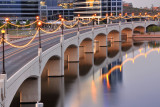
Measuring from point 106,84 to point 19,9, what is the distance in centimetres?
12289

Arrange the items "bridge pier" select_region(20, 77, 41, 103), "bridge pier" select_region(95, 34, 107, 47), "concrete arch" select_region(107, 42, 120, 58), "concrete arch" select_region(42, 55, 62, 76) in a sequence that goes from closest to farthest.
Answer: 1. "bridge pier" select_region(20, 77, 41, 103)
2. "concrete arch" select_region(42, 55, 62, 76)
3. "concrete arch" select_region(107, 42, 120, 58)
4. "bridge pier" select_region(95, 34, 107, 47)

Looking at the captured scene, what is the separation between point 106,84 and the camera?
48.6 metres

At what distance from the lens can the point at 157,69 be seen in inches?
2373

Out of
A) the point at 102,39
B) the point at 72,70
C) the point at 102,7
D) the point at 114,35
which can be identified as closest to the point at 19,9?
the point at 102,7

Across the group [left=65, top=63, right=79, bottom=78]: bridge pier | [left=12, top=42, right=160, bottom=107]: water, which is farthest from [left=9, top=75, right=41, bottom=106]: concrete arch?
[left=65, top=63, right=79, bottom=78]: bridge pier

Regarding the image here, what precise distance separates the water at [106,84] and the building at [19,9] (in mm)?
96791

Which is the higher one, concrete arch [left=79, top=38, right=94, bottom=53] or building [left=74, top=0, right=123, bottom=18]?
building [left=74, top=0, right=123, bottom=18]

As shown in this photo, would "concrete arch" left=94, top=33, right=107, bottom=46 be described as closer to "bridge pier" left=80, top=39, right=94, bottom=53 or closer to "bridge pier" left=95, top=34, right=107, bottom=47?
"bridge pier" left=95, top=34, right=107, bottom=47

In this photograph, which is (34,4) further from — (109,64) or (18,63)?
(18,63)

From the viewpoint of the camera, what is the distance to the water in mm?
39281

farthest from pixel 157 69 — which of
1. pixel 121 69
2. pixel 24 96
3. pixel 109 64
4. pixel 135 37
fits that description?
pixel 135 37

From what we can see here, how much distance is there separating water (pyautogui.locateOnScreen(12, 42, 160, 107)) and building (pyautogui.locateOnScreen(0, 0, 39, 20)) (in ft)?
318

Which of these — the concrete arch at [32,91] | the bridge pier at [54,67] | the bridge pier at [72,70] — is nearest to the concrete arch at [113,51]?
the bridge pier at [72,70]

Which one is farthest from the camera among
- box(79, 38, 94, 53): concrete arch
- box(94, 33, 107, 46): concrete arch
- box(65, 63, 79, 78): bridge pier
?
box(94, 33, 107, 46): concrete arch
